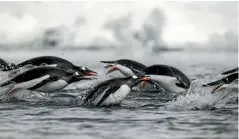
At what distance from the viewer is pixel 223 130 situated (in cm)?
470

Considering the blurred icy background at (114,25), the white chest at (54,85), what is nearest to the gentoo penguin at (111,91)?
the white chest at (54,85)

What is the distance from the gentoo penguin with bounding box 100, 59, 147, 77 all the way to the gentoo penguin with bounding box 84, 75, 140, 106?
2.86 ft

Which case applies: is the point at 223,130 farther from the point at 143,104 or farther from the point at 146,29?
the point at 146,29

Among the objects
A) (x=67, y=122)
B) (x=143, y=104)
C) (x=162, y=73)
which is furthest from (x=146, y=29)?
(x=67, y=122)

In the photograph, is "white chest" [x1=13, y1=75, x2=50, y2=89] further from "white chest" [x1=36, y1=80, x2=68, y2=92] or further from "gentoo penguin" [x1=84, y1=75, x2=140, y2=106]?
"gentoo penguin" [x1=84, y1=75, x2=140, y2=106]

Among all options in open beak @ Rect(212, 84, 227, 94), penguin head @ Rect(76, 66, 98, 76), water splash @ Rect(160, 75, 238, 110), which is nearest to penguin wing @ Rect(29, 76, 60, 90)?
penguin head @ Rect(76, 66, 98, 76)

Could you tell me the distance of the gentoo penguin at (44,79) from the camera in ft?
20.8

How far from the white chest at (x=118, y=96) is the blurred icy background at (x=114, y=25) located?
782mm

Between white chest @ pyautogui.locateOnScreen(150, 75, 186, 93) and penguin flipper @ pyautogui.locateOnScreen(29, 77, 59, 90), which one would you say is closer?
penguin flipper @ pyautogui.locateOnScreen(29, 77, 59, 90)

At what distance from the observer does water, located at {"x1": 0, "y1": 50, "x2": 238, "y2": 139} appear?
183 inches

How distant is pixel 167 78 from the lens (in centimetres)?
686

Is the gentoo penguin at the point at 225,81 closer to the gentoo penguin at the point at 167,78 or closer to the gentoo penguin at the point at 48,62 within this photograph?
the gentoo penguin at the point at 167,78

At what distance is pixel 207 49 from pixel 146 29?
2.55 ft

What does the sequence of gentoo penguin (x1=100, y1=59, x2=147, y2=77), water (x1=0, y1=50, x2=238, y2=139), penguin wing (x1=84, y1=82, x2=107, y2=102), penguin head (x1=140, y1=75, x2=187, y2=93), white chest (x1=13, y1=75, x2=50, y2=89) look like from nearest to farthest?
water (x1=0, y1=50, x2=238, y2=139) < penguin wing (x1=84, y1=82, x2=107, y2=102) < white chest (x1=13, y1=75, x2=50, y2=89) < penguin head (x1=140, y1=75, x2=187, y2=93) < gentoo penguin (x1=100, y1=59, x2=147, y2=77)
